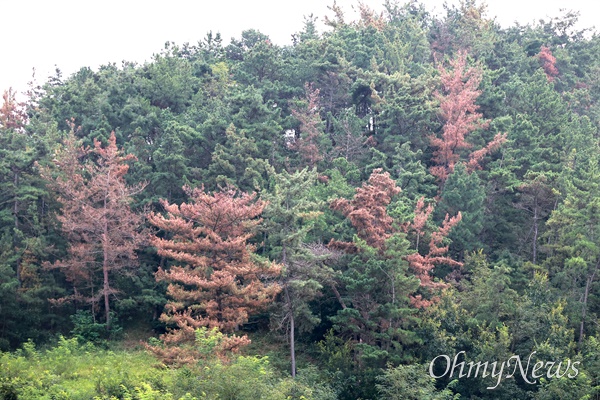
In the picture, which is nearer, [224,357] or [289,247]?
[224,357]

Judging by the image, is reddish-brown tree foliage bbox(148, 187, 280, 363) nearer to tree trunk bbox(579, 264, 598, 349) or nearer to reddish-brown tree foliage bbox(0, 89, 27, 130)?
tree trunk bbox(579, 264, 598, 349)

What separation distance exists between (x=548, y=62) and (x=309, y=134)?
24.2 meters

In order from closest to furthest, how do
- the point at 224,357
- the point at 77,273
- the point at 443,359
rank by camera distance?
1. the point at 224,357
2. the point at 443,359
3. the point at 77,273

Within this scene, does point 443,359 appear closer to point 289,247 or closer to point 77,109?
point 289,247

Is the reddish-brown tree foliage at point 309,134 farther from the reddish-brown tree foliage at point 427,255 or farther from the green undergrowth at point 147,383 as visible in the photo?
the green undergrowth at point 147,383

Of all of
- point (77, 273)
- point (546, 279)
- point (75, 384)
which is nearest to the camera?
point (75, 384)

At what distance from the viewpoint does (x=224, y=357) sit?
23484mm

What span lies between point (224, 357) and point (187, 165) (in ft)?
51.9

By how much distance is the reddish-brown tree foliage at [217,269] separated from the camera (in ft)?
84.2

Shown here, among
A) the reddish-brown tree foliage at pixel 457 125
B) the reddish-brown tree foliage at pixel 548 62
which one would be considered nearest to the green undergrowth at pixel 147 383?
the reddish-brown tree foliage at pixel 457 125

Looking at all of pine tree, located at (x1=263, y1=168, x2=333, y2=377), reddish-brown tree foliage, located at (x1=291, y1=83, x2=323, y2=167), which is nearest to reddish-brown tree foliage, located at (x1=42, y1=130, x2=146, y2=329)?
pine tree, located at (x1=263, y1=168, x2=333, y2=377)

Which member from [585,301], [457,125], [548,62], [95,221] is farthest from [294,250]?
[548,62]

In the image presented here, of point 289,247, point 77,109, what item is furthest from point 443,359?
point 77,109

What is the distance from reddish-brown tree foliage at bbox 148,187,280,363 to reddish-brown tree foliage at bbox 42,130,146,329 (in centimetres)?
420
